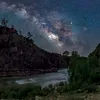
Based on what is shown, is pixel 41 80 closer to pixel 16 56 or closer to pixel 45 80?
pixel 45 80

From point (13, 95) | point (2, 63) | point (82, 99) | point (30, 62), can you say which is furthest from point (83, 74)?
point (30, 62)

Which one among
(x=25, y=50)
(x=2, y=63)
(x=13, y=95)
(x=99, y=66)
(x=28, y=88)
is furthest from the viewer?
(x=25, y=50)

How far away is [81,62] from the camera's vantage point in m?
62.8

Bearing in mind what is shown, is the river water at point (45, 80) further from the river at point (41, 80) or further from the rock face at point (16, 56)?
the rock face at point (16, 56)

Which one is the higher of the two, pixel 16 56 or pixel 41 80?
pixel 16 56

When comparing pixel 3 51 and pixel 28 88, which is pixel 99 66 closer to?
pixel 28 88

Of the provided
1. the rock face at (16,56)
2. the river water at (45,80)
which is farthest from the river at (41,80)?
the rock face at (16,56)

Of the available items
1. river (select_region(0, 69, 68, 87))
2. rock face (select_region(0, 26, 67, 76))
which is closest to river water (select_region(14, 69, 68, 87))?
river (select_region(0, 69, 68, 87))

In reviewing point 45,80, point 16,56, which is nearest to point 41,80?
point 45,80

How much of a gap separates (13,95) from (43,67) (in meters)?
162

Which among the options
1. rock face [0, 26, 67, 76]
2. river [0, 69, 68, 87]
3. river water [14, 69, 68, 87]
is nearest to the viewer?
river water [14, 69, 68, 87]

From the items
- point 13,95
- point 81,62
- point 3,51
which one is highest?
point 3,51

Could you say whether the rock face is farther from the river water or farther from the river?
the river water

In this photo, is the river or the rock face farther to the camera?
the rock face
